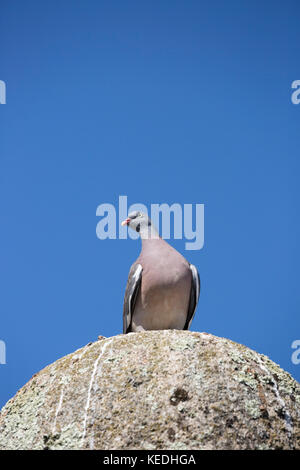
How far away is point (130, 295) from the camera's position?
863 cm

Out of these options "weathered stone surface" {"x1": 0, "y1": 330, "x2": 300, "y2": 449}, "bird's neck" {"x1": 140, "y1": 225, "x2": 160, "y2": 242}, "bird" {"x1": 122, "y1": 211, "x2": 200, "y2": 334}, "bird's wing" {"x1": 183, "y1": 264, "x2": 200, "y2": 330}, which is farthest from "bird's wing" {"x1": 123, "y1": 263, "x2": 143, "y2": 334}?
"weathered stone surface" {"x1": 0, "y1": 330, "x2": 300, "y2": 449}

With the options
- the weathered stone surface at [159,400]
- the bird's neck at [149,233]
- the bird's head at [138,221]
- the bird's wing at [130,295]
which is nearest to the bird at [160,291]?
the bird's wing at [130,295]

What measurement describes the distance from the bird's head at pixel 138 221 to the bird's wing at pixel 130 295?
2.92ft

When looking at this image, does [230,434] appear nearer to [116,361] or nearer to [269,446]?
[269,446]

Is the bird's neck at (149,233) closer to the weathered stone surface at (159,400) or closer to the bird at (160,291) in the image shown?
the bird at (160,291)

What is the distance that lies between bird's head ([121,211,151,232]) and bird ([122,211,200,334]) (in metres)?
0.46

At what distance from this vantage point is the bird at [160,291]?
845 centimetres

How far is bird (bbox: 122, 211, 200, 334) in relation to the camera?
8453 millimetres

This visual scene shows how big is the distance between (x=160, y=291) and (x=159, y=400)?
2.86 metres

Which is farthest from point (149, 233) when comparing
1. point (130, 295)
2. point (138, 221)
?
point (130, 295)

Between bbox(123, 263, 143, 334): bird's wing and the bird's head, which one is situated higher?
the bird's head

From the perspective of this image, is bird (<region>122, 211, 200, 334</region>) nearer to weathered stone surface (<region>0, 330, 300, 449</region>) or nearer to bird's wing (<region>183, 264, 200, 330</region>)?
bird's wing (<region>183, 264, 200, 330</region>)

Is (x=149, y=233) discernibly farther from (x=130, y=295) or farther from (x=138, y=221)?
(x=130, y=295)

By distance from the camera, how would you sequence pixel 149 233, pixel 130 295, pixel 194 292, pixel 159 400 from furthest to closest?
pixel 149 233, pixel 194 292, pixel 130 295, pixel 159 400
